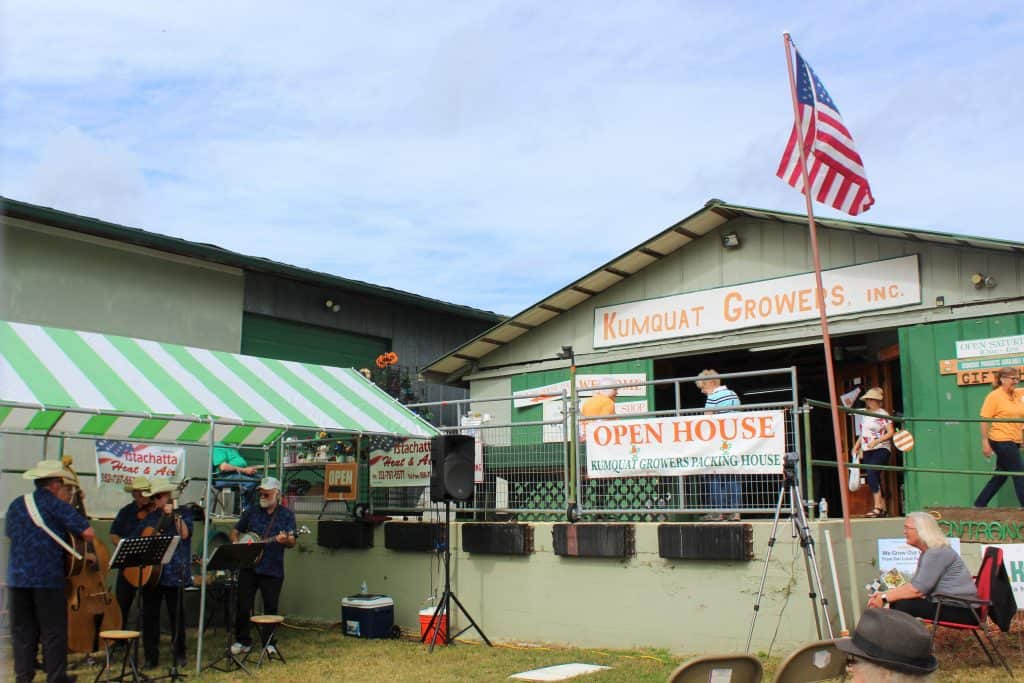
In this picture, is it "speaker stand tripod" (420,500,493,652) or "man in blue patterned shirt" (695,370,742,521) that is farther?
"speaker stand tripod" (420,500,493,652)

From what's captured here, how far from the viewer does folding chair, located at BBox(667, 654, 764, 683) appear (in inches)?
168

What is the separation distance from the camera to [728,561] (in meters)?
9.12

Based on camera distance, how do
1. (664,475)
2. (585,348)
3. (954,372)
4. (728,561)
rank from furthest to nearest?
(585,348) → (954,372) → (664,475) → (728,561)

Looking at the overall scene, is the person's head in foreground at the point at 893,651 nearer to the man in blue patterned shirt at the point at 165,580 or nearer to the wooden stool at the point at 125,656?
the wooden stool at the point at 125,656

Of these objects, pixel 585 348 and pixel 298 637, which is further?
pixel 585 348

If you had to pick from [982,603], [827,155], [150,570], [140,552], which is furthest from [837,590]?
[150,570]

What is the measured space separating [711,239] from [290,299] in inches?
276

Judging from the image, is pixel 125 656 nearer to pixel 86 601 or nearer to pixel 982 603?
pixel 86 601

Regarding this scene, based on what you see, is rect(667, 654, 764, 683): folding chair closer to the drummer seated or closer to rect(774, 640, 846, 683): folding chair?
rect(774, 640, 846, 683): folding chair

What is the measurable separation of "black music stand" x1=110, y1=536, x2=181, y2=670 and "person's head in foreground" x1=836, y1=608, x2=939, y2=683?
6918 millimetres

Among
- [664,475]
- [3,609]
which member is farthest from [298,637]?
[664,475]

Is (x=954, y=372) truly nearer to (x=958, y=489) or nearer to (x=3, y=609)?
(x=958, y=489)

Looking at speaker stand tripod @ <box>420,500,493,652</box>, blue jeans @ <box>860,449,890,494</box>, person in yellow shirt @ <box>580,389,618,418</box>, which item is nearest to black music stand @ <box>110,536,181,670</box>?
speaker stand tripod @ <box>420,500,493,652</box>

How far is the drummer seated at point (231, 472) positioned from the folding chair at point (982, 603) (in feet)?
26.7
